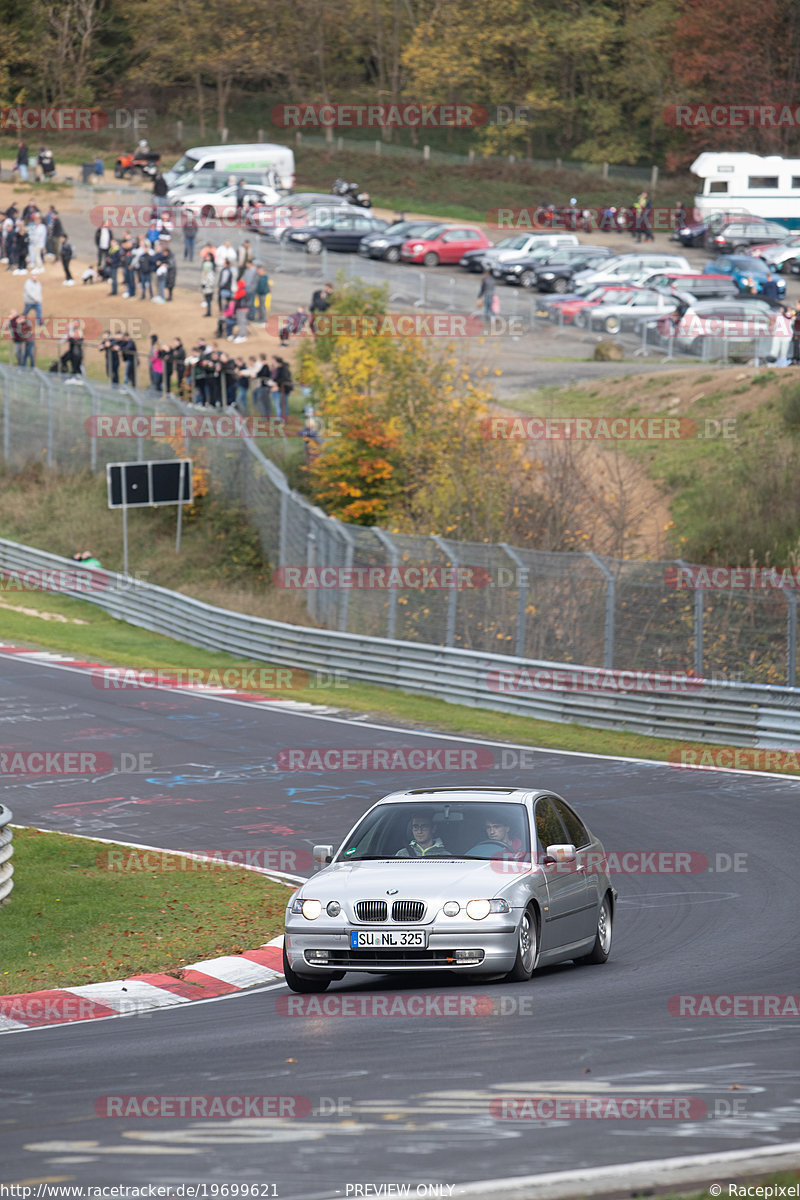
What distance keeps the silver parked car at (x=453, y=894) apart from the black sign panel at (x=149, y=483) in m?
22.6

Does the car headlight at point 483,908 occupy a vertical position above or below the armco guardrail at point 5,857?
above

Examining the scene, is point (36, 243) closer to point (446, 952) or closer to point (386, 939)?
point (386, 939)

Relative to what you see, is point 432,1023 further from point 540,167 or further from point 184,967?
point 540,167

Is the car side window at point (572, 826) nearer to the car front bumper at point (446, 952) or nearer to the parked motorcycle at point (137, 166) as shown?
the car front bumper at point (446, 952)

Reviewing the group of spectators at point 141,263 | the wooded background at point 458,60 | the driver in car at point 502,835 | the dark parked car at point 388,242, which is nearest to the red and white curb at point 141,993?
the driver in car at point 502,835

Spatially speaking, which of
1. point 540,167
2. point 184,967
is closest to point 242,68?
point 540,167

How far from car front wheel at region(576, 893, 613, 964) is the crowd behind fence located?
1109 cm

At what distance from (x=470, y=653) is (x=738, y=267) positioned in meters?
35.0

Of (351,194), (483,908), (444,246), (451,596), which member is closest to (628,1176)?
(483,908)

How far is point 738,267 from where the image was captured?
5731 centimetres

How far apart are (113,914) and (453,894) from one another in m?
4.51

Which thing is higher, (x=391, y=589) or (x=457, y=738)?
(x=391, y=589)

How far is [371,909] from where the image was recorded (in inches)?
402

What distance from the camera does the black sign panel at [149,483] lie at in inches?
1314
